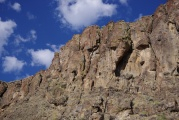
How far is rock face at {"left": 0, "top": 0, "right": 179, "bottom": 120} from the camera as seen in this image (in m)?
75.1

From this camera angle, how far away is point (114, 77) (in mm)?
86938

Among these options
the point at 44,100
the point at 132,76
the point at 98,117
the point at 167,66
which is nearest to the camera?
the point at 98,117

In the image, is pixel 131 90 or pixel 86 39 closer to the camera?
pixel 131 90

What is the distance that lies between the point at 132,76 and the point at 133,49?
8439mm

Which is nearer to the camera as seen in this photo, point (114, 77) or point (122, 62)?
point (114, 77)

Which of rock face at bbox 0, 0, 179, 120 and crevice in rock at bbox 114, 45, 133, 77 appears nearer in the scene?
rock face at bbox 0, 0, 179, 120

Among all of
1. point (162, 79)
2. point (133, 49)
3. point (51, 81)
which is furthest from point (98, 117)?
point (51, 81)

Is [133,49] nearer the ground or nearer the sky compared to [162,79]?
nearer the sky

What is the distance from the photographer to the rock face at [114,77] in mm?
75062

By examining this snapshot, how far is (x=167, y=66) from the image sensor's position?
7969 centimetres

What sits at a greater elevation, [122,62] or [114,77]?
[122,62]

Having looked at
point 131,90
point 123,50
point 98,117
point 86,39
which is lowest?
point 98,117

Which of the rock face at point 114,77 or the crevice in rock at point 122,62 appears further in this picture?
the crevice in rock at point 122,62

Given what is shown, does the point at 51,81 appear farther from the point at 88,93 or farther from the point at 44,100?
the point at 88,93
